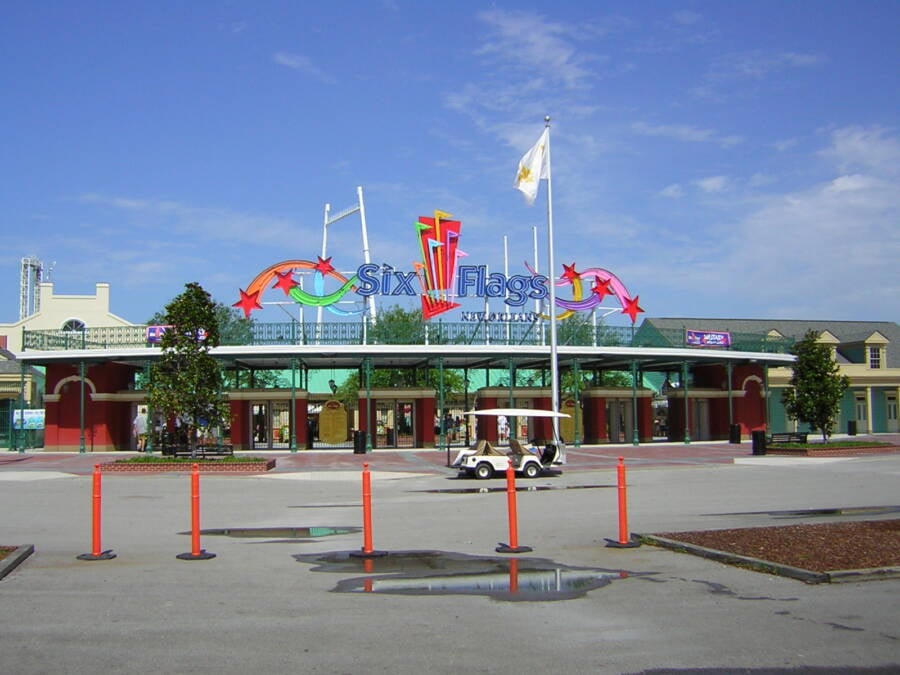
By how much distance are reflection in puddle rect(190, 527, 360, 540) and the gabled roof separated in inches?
2041

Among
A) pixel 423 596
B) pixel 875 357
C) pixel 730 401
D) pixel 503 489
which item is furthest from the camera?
pixel 875 357

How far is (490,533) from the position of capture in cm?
1340

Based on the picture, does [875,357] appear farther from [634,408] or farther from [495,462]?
[495,462]

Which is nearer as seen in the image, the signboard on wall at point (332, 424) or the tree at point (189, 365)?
the tree at point (189, 365)

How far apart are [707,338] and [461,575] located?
37.5 m

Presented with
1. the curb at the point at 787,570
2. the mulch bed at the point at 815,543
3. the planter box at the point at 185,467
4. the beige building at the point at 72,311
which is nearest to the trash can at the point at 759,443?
the planter box at the point at 185,467

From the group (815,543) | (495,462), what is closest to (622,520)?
(815,543)

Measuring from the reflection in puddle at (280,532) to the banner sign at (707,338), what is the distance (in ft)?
109

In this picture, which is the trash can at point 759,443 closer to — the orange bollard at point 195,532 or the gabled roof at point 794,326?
the orange bollard at point 195,532

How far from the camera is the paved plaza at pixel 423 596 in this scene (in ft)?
21.8

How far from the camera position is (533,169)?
32.8 meters

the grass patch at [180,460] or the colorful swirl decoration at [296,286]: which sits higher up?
the colorful swirl decoration at [296,286]

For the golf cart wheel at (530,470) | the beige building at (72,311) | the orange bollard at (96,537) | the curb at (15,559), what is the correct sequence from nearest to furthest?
1. the curb at (15,559)
2. the orange bollard at (96,537)
3. the golf cart wheel at (530,470)
4. the beige building at (72,311)

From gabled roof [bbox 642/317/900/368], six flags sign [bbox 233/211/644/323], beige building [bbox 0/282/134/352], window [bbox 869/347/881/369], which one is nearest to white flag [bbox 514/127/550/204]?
six flags sign [bbox 233/211/644/323]
